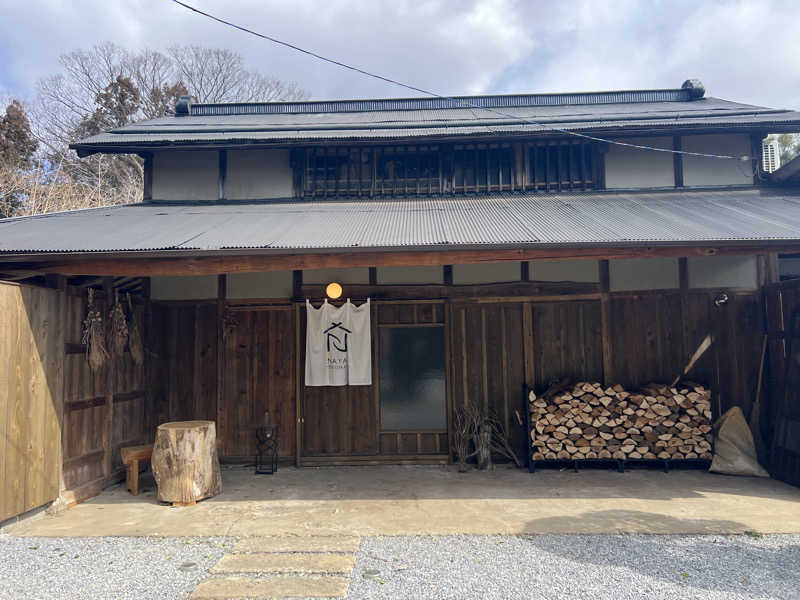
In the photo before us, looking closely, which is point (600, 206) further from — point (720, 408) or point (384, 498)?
point (384, 498)

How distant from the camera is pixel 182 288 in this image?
23.5ft

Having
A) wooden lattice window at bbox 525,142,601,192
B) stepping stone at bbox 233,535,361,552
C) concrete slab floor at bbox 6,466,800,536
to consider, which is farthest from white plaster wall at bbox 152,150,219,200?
stepping stone at bbox 233,535,361,552

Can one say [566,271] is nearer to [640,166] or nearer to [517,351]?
[517,351]

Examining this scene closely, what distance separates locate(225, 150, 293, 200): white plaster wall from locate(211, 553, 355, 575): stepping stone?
534cm

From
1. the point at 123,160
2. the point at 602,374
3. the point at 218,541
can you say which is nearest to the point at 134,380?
the point at 218,541

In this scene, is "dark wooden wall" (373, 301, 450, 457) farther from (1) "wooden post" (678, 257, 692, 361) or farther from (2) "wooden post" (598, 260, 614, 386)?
(1) "wooden post" (678, 257, 692, 361)

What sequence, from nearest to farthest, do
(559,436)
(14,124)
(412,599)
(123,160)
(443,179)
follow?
1. (412,599)
2. (559,436)
3. (443,179)
4. (14,124)
5. (123,160)

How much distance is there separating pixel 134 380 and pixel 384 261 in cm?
395

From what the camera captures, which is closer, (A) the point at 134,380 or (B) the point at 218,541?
(B) the point at 218,541

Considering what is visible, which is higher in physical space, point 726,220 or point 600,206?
point 600,206

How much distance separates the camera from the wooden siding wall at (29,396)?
450 centimetres

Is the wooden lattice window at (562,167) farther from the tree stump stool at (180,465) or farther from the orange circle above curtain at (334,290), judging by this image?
the tree stump stool at (180,465)

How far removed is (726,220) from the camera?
5.86 m

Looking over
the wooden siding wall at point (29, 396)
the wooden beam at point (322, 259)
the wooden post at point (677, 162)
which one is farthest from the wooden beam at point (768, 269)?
the wooden siding wall at point (29, 396)
